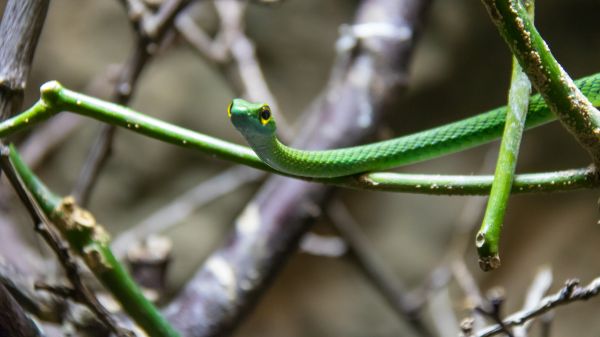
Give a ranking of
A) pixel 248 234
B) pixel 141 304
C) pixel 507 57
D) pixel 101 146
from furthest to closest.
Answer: pixel 507 57, pixel 248 234, pixel 101 146, pixel 141 304

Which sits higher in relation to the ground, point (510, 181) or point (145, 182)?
point (510, 181)

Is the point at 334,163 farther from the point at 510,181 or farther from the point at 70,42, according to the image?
the point at 70,42

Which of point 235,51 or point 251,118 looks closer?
point 251,118

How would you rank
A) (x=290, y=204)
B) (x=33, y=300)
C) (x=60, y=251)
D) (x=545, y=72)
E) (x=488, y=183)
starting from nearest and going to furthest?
1. (x=545, y=72)
2. (x=488, y=183)
3. (x=60, y=251)
4. (x=33, y=300)
5. (x=290, y=204)

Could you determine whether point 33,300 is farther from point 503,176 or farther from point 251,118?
point 503,176

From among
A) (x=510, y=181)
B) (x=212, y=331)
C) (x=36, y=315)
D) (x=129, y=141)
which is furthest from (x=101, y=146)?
(x=129, y=141)

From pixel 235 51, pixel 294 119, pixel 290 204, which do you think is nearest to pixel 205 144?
pixel 290 204

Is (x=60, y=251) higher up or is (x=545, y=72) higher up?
(x=545, y=72)

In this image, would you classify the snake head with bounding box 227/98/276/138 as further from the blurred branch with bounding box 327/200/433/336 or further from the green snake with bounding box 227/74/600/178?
the blurred branch with bounding box 327/200/433/336
